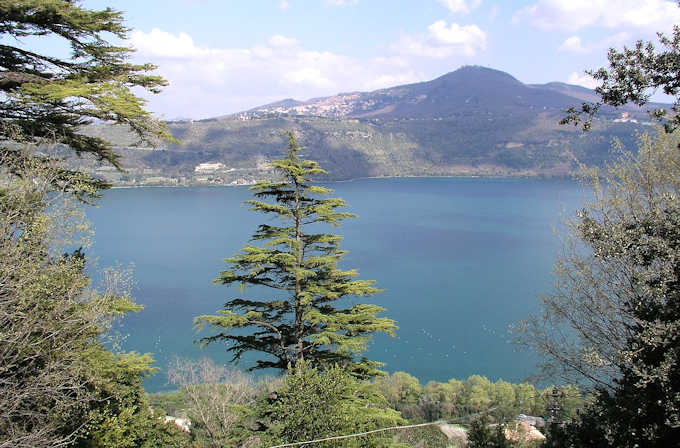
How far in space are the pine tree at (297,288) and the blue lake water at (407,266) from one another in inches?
40.0

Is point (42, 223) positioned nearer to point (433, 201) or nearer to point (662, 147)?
point (662, 147)

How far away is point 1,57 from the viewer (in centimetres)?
516

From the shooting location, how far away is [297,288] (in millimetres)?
7266

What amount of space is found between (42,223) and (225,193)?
105 metres

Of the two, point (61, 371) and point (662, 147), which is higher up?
point (662, 147)

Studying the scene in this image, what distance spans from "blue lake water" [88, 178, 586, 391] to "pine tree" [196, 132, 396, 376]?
1.01 m

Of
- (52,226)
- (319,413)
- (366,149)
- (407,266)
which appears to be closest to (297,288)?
(319,413)

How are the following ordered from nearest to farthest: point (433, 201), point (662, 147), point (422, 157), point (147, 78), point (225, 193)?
point (147, 78)
point (662, 147)
point (433, 201)
point (225, 193)
point (422, 157)

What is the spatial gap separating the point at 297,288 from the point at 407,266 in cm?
4048

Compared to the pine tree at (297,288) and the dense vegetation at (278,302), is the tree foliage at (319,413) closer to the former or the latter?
the dense vegetation at (278,302)

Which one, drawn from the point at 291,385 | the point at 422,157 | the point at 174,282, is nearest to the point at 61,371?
the point at 291,385

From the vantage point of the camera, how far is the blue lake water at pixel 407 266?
98.4 feet

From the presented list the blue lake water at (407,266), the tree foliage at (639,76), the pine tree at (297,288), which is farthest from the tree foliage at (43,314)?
the tree foliage at (639,76)

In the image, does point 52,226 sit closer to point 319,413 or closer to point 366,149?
point 319,413
